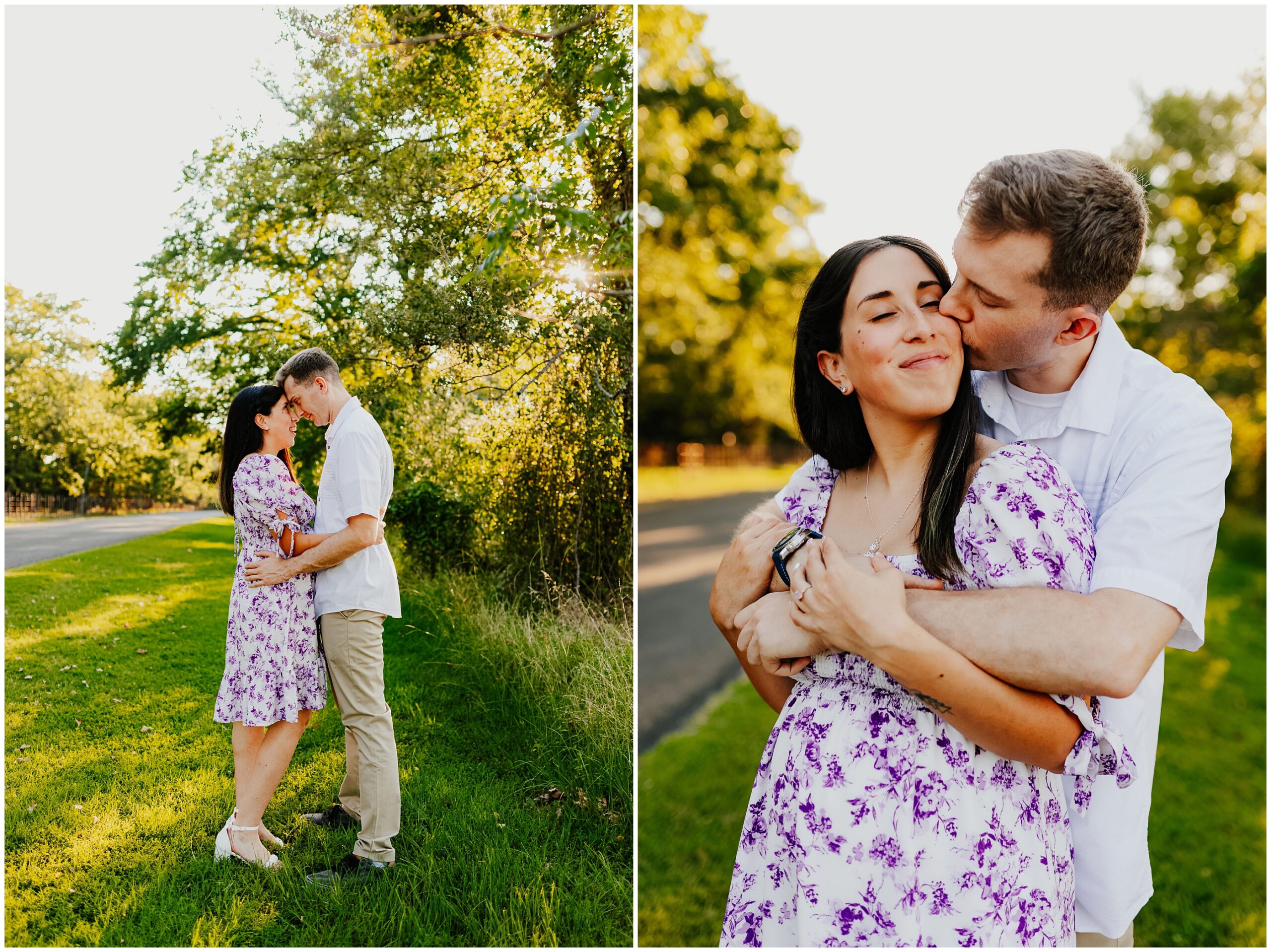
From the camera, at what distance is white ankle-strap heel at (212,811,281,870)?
2.68m

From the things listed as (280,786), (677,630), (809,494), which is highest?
(809,494)

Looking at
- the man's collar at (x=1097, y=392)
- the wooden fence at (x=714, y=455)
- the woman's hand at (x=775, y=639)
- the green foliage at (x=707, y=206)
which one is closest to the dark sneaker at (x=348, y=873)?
the woman's hand at (x=775, y=639)

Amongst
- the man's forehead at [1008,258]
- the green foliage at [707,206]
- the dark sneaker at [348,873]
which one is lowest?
the dark sneaker at [348,873]

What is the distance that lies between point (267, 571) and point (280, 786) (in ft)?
2.32

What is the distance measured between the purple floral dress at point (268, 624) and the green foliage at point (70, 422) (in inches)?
9.2

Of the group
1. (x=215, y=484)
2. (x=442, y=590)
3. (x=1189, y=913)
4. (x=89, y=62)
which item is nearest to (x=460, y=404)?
(x=442, y=590)

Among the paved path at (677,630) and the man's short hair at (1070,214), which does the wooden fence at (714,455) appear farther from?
the man's short hair at (1070,214)

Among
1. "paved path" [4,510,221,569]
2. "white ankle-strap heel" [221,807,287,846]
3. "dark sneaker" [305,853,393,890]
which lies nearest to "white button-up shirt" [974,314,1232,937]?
"dark sneaker" [305,853,393,890]

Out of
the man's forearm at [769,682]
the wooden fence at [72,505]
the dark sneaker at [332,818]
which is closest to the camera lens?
the man's forearm at [769,682]

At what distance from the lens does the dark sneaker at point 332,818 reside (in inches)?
109

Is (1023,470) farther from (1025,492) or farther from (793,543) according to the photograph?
(793,543)

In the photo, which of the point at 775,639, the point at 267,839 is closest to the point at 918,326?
the point at 775,639

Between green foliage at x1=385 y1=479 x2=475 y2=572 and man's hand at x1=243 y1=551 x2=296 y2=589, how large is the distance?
37 centimetres

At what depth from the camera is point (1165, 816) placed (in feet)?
17.2
